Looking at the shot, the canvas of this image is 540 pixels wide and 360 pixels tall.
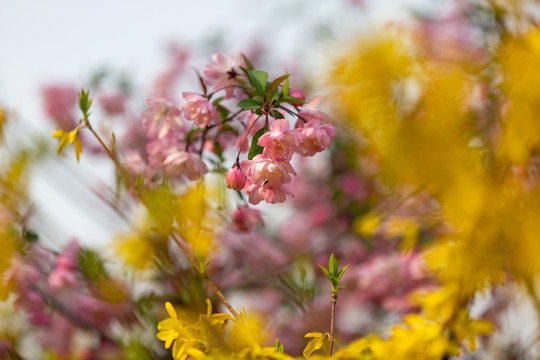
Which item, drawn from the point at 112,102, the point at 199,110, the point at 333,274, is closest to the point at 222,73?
the point at 199,110

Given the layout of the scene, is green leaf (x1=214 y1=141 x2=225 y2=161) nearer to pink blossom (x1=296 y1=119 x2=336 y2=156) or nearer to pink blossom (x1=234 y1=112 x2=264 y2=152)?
pink blossom (x1=234 y1=112 x2=264 y2=152)

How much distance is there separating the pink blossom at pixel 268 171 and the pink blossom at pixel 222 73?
211 mm

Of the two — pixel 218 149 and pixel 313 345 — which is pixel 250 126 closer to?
pixel 218 149

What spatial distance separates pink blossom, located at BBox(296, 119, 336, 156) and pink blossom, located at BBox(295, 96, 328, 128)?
12mm

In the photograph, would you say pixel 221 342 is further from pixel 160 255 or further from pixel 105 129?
pixel 105 129

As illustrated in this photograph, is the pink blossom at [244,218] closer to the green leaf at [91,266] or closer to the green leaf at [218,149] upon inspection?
the green leaf at [218,149]

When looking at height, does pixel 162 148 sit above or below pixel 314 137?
above

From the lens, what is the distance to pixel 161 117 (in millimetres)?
875

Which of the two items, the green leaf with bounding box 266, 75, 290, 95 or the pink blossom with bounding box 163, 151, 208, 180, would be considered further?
the pink blossom with bounding box 163, 151, 208, 180

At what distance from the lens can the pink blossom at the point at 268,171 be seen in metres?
0.65

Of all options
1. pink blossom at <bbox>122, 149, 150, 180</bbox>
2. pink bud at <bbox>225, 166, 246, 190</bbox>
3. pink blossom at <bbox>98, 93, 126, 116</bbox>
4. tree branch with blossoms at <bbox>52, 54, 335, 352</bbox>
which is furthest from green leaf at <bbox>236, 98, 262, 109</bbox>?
pink blossom at <bbox>98, 93, 126, 116</bbox>

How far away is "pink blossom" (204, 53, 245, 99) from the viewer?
2.69ft

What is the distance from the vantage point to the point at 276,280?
41.6 inches

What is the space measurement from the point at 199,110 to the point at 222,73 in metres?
0.11
